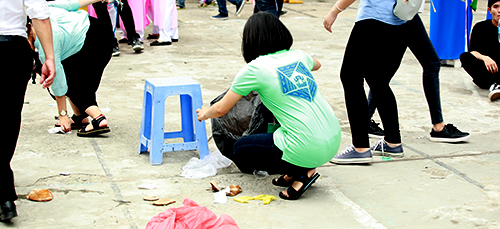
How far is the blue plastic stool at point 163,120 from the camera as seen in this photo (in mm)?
3598

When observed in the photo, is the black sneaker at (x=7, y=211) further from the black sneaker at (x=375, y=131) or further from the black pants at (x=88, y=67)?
the black sneaker at (x=375, y=131)

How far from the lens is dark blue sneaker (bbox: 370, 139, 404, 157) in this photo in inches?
152

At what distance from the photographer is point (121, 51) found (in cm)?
817

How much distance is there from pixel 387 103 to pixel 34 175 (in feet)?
8.12

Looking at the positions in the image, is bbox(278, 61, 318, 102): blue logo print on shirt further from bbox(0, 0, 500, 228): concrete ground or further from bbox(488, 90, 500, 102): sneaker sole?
bbox(488, 90, 500, 102): sneaker sole

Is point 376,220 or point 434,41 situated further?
point 434,41

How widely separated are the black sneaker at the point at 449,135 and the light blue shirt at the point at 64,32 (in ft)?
9.82

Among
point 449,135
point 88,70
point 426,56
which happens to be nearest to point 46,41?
point 88,70

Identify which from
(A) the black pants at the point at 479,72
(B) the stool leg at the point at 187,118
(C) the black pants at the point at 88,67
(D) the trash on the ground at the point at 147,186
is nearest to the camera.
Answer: (D) the trash on the ground at the point at 147,186

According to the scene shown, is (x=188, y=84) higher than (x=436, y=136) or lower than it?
higher

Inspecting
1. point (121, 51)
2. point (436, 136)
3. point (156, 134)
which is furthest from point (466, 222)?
point (121, 51)

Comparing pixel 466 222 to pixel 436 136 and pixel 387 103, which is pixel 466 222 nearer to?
pixel 387 103

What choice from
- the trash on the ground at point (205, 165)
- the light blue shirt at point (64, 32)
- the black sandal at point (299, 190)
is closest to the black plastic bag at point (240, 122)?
the trash on the ground at point (205, 165)

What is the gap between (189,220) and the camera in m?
2.49
